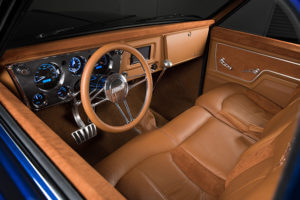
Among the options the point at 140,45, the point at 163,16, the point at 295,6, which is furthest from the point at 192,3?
the point at 295,6

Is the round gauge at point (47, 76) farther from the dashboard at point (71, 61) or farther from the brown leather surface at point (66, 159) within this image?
the brown leather surface at point (66, 159)

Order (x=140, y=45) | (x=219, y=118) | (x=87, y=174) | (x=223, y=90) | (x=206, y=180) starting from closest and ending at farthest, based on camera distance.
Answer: (x=87, y=174) → (x=206, y=180) → (x=219, y=118) → (x=140, y=45) → (x=223, y=90)

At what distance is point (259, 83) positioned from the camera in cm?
177

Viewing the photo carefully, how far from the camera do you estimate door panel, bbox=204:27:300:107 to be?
62.6 inches

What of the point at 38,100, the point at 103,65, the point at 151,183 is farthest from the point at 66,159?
the point at 103,65

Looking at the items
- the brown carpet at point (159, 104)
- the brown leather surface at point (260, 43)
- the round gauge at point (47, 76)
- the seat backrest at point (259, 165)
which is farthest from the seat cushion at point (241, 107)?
the round gauge at point (47, 76)

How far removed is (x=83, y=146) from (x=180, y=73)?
120 cm

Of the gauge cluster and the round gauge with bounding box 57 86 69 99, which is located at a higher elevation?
the gauge cluster

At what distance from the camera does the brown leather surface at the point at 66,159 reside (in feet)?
1.69

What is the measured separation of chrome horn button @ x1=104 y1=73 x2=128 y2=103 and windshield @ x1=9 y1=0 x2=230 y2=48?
0.36 meters

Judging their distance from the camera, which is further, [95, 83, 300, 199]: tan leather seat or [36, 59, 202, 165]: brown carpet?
[36, 59, 202, 165]: brown carpet

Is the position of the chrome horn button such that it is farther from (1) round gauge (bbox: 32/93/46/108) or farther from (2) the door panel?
(2) the door panel

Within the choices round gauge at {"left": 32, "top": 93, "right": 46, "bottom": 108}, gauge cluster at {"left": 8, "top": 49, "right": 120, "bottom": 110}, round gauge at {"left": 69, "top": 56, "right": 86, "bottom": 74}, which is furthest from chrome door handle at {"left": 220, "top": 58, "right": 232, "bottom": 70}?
round gauge at {"left": 32, "top": 93, "right": 46, "bottom": 108}

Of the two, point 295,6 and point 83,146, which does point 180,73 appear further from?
point 295,6
